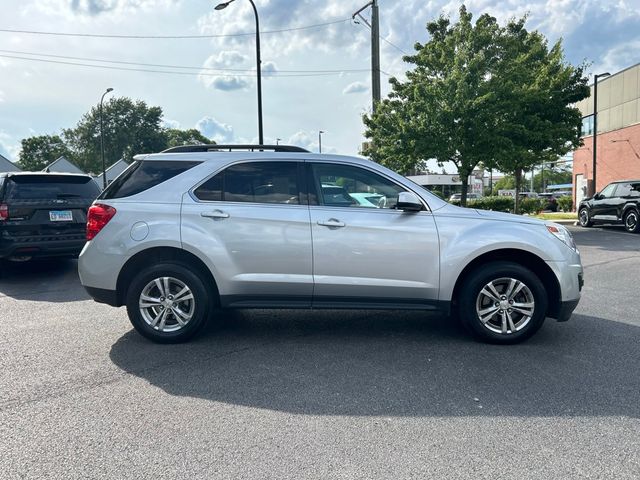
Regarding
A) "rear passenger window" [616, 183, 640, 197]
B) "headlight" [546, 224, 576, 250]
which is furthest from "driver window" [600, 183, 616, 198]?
"headlight" [546, 224, 576, 250]

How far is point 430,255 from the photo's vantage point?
178 inches

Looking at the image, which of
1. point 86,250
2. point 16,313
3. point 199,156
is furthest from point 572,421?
point 16,313

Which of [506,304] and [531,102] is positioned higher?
[531,102]

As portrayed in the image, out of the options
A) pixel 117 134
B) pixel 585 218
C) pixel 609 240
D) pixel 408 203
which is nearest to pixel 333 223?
pixel 408 203

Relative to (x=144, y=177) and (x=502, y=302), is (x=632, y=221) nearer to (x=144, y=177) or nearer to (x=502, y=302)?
(x=502, y=302)

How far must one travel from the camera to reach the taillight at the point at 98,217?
15.1 feet

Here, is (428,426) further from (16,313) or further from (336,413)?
(16,313)

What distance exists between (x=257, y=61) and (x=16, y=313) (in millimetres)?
13972

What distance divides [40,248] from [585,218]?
18.3m

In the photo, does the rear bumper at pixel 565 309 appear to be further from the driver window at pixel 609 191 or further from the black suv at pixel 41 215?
the driver window at pixel 609 191

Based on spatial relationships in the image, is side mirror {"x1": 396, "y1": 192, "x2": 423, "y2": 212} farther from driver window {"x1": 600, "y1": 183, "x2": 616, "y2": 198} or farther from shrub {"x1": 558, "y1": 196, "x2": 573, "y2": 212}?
shrub {"x1": 558, "y1": 196, "x2": 573, "y2": 212}

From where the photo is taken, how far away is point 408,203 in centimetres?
451

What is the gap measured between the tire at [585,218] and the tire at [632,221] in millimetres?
1912

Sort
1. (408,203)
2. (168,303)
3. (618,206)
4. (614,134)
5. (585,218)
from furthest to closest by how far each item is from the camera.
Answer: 1. (614,134)
2. (585,218)
3. (618,206)
4. (168,303)
5. (408,203)
